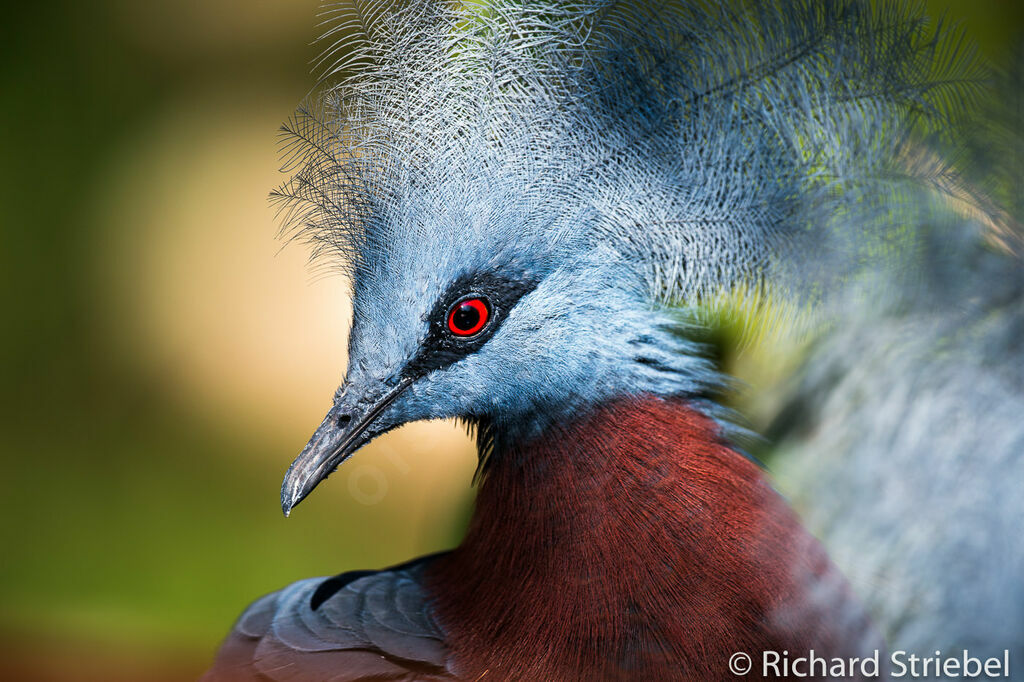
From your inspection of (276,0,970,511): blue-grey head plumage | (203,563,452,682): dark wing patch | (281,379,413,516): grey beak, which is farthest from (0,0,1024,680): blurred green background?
(276,0,970,511): blue-grey head plumage

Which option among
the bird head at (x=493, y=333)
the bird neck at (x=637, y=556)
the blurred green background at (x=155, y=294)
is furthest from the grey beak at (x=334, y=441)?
the blurred green background at (x=155, y=294)

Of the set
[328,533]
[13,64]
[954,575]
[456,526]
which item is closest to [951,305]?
[954,575]

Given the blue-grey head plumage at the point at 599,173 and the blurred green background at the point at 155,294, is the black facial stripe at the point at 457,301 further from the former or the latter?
the blurred green background at the point at 155,294

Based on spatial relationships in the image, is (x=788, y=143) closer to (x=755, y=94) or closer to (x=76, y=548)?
(x=755, y=94)

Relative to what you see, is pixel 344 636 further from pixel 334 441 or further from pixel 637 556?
pixel 637 556

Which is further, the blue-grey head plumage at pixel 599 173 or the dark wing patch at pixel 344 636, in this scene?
the dark wing patch at pixel 344 636

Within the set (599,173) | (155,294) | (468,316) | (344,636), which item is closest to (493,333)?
(468,316)
